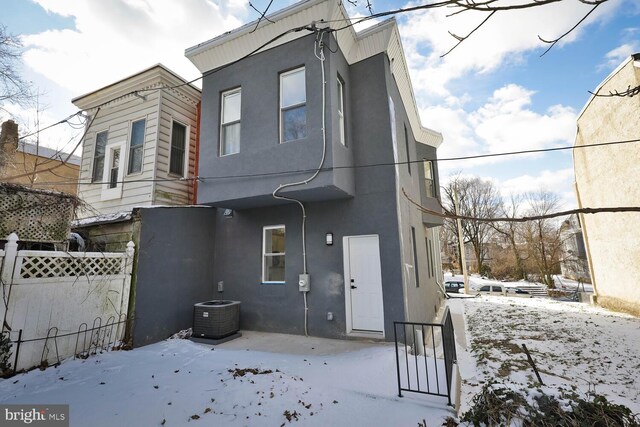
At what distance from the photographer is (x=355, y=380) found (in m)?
3.99

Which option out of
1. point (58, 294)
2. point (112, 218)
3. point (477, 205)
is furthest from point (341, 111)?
point (477, 205)

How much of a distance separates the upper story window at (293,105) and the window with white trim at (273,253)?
228 centimetres

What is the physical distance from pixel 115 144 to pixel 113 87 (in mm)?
1641

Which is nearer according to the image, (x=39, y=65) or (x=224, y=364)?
(x=224, y=364)

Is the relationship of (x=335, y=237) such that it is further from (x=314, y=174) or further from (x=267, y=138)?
(x=267, y=138)

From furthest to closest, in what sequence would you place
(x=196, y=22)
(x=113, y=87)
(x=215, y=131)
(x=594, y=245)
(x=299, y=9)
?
(x=594, y=245), (x=113, y=87), (x=215, y=131), (x=299, y=9), (x=196, y=22)

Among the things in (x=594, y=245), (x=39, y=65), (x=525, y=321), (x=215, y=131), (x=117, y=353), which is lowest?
(x=525, y=321)

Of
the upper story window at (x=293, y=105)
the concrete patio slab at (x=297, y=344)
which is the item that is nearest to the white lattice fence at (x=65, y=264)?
the concrete patio slab at (x=297, y=344)

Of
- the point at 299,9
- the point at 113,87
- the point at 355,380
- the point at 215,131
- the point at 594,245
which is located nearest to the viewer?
the point at 355,380

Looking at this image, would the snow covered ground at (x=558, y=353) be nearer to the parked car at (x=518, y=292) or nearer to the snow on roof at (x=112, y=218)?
the snow on roof at (x=112, y=218)

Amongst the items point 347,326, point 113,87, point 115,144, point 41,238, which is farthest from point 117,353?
point 113,87

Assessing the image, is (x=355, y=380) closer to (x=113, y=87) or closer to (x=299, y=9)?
(x=299, y=9)

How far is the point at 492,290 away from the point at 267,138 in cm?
1981

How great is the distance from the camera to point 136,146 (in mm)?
8086
